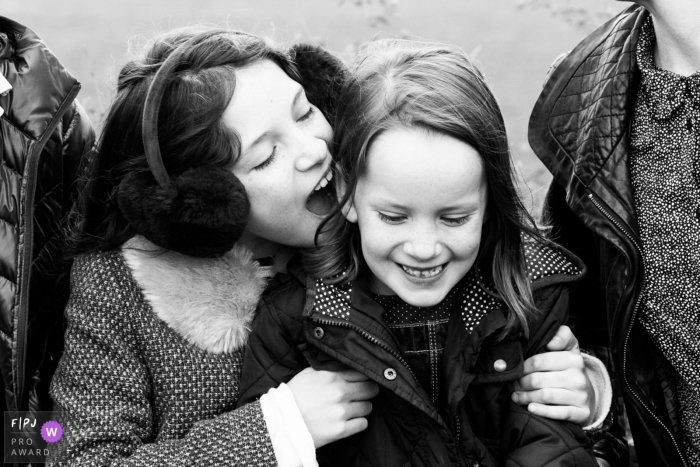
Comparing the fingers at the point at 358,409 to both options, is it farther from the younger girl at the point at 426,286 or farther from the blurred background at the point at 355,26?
the blurred background at the point at 355,26

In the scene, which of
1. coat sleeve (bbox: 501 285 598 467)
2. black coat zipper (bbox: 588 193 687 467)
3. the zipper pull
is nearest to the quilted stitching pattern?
black coat zipper (bbox: 588 193 687 467)

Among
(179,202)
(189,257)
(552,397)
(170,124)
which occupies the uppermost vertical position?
(170,124)

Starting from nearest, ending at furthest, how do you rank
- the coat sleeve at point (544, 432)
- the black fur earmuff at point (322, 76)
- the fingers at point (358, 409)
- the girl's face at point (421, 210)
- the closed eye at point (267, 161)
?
the girl's face at point (421, 210) → the coat sleeve at point (544, 432) → the fingers at point (358, 409) → the closed eye at point (267, 161) → the black fur earmuff at point (322, 76)

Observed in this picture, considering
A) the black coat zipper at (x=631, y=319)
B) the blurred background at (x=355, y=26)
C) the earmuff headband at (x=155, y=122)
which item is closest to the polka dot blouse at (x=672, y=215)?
the black coat zipper at (x=631, y=319)

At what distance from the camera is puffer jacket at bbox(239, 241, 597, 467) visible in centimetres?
212

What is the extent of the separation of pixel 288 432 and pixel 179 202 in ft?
2.20

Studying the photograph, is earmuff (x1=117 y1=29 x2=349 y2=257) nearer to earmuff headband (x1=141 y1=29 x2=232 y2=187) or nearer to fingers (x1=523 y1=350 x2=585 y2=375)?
earmuff headband (x1=141 y1=29 x2=232 y2=187)

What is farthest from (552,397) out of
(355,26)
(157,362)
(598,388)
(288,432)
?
(355,26)

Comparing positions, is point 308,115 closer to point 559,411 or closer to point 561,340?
point 561,340

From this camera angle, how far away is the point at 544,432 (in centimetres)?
214

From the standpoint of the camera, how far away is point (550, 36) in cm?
866

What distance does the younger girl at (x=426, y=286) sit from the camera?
2020 mm

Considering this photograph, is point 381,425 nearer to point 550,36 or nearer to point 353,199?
point 353,199

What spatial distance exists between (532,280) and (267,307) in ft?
2.44
